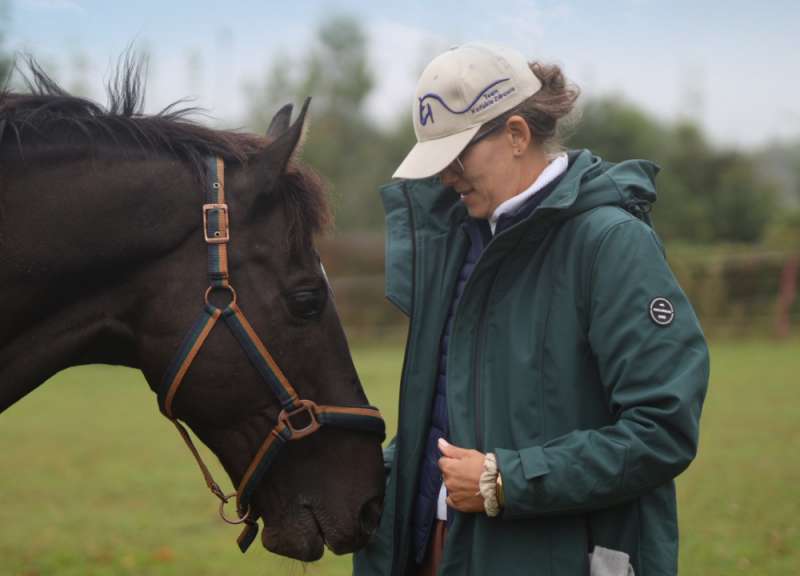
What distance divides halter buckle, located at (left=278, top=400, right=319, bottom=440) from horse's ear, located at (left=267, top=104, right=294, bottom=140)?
2.98 feet

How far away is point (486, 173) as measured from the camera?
2.53 m

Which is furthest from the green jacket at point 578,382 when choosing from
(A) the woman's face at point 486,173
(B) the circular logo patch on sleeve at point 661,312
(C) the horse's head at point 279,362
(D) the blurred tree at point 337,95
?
(D) the blurred tree at point 337,95

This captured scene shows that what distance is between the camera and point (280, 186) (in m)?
2.72

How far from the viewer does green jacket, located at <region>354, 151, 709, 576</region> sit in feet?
7.47

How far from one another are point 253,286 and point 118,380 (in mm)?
17668

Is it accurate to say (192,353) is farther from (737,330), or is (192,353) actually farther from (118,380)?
(737,330)

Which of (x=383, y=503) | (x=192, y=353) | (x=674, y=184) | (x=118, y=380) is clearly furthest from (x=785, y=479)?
(x=674, y=184)

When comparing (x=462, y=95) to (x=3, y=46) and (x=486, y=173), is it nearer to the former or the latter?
(x=486, y=173)

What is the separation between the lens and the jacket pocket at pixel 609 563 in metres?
2.32

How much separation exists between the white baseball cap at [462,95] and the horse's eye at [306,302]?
0.43 metres

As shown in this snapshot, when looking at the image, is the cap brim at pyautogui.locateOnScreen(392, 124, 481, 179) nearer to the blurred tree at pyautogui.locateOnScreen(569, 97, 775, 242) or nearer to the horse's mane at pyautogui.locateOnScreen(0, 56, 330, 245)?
the horse's mane at pyautogui.locateOnScreen(0, 56, 330, 245)

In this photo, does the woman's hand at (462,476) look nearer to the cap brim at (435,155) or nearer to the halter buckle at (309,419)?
the halter buckle at (309,419)

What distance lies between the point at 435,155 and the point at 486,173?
0.48ft

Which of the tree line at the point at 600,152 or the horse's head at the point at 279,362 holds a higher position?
the horse's head at the point at 279,362
